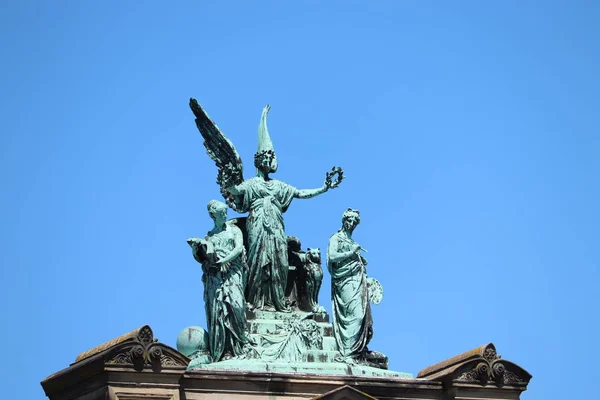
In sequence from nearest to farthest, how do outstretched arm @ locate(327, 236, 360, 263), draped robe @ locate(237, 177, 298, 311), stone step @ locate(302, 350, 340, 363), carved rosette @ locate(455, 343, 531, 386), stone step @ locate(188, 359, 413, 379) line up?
1. stone step @ locate(188, 359, 413, 379)
2. carved rosette @ locate(455, 343, 531, 386)
3. stone step @ locate(302, 350, 340, 363)
4. draped robe @ locate(237, 177, 298, 311)
5. outstretched arm @ locate(327, 236, 360, 263)

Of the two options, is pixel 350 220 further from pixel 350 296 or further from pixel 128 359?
pixel 128 359

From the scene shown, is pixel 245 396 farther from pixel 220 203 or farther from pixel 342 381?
pixel 220 203

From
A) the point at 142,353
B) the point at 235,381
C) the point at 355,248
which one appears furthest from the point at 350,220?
the point at 142,353

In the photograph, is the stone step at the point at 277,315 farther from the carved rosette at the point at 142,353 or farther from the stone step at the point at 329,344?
the carved rosette at the point at 142,353

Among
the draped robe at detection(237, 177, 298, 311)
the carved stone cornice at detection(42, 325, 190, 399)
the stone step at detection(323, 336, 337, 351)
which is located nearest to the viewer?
the carved stone cornice at detection(42, 325, 190, 399)

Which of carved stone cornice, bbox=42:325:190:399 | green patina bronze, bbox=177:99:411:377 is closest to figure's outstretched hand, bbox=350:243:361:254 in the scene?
green patina bronze, bbox=177:99:411:377

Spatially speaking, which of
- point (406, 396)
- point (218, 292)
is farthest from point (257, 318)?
point (406, 396)

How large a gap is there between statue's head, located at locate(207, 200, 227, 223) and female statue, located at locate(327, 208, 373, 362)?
262 cm

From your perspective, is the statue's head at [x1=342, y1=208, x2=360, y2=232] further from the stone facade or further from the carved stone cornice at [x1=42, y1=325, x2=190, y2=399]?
the carved stone cornice at [x1=42, y1=325, x2=190, y2=399]

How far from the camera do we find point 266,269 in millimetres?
42656

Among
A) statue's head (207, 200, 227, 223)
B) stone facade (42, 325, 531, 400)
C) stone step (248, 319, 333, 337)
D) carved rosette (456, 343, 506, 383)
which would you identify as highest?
statue's head (207, 200, 227, 223)

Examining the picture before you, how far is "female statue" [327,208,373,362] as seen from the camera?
137 feet

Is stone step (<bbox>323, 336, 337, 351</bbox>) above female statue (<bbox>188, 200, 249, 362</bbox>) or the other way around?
the other way around

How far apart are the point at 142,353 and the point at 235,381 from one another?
2466 millimetres
